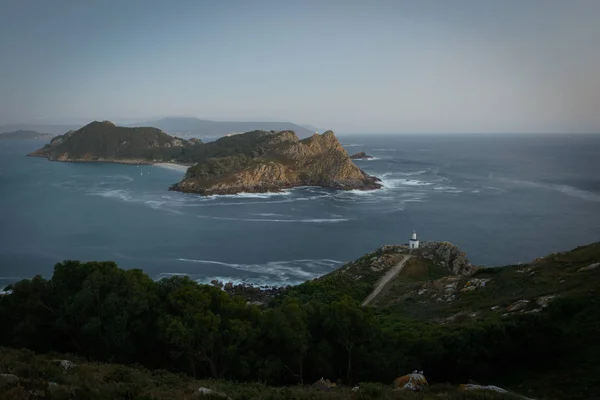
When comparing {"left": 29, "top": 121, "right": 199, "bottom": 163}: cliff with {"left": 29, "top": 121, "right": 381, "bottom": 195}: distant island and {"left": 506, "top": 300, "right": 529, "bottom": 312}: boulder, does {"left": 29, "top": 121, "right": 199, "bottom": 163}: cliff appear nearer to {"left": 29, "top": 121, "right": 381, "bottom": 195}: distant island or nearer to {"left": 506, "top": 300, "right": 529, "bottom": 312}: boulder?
{"left": 29, "top": 121, "right": 381, "bottom": 195}: distant island

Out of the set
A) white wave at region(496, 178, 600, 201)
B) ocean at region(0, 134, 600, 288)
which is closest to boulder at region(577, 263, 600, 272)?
ocean at region(0, 134, 600, 288)

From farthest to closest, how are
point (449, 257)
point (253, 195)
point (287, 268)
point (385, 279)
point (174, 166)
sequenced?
1. point (174, 166)
2. point (253, 195)
3. point (287, 268)
4. point (449, 257)
5. point (385, 279)

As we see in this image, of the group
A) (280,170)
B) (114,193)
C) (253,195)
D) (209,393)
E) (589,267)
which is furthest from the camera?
(280,170)

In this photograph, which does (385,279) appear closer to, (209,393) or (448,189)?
(209,393)

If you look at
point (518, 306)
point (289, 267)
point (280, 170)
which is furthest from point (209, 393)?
point (280, 170)

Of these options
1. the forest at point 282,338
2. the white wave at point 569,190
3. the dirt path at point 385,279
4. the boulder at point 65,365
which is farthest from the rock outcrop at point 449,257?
the white wave at point 569,190

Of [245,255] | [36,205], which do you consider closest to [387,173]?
[245,255]

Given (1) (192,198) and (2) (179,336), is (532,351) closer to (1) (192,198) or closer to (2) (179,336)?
(2) (179,336)
